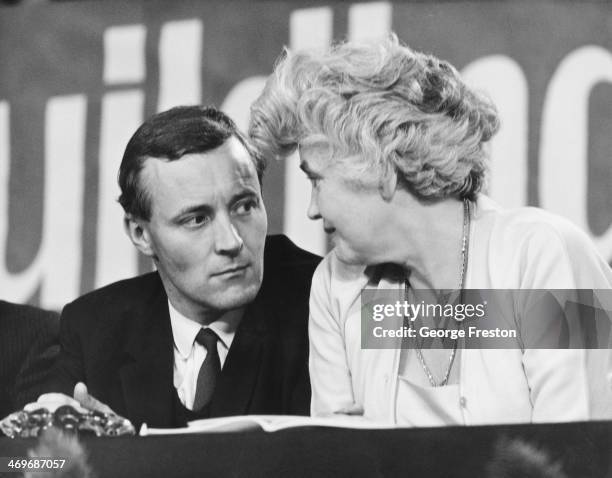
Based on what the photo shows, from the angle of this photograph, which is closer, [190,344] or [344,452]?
→ [344,452]

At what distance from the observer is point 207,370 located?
6.54 feet

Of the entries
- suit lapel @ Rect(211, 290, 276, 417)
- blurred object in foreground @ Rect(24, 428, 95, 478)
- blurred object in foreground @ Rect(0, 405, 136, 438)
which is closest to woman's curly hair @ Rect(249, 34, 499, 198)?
suit lapel @ Rect(211, 290, 276, 417)

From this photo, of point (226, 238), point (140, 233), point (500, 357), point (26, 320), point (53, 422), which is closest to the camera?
point (53, 422)

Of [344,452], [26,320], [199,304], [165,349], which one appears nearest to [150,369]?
[165,349]

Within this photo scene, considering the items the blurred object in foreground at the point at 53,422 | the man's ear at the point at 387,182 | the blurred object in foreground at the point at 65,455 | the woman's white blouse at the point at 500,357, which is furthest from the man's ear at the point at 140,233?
the blurred object in foreground at the point at 65,455

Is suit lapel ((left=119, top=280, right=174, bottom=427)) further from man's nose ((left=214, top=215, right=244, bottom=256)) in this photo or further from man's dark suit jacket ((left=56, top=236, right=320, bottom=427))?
man's nose ((left=214, top=215, right=244, bottom=256))

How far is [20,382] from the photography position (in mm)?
2199

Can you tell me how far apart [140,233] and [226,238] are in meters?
0.26

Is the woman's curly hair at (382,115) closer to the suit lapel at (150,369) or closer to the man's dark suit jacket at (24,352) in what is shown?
the suit lapel at (150,369)

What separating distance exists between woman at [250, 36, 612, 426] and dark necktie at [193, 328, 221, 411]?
0.32m

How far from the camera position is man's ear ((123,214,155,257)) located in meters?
2.10

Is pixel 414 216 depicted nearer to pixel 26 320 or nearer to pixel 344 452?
pixel 344 452

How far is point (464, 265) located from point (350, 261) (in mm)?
189

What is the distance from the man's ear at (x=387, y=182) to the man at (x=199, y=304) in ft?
1.32
